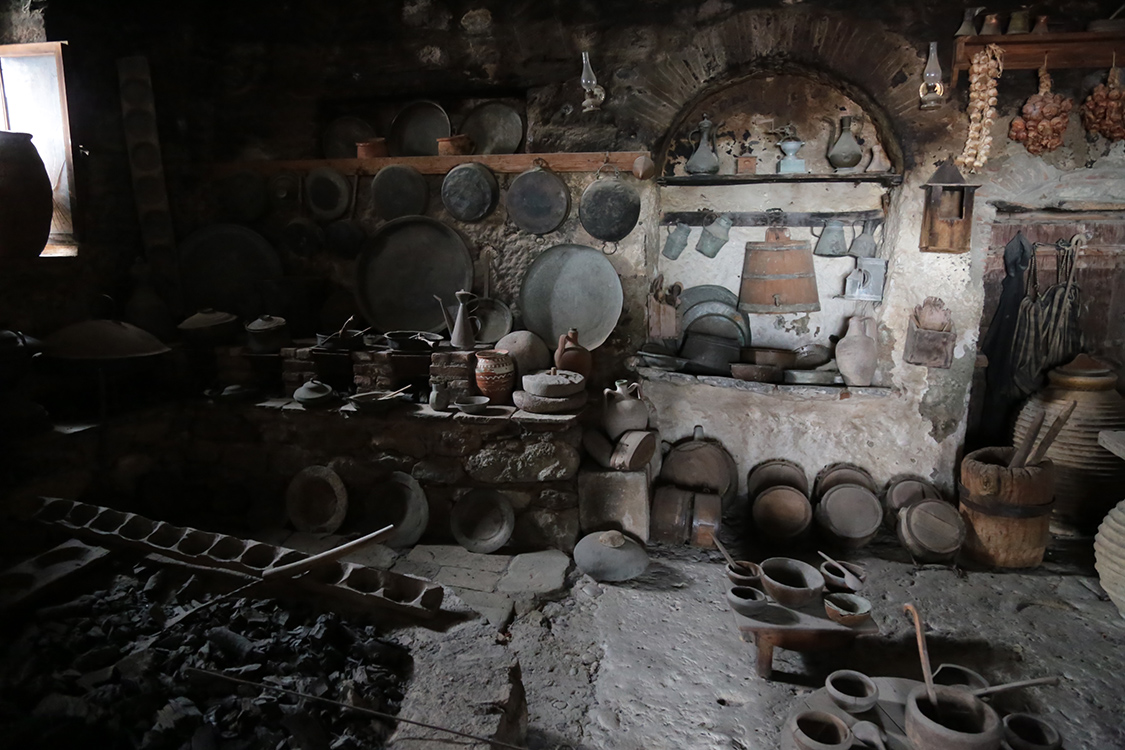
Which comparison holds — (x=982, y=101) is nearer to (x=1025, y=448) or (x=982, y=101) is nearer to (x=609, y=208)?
(x=1025, y=448)

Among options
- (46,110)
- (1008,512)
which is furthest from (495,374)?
(46,110)

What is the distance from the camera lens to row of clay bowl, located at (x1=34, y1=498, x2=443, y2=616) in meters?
2.43

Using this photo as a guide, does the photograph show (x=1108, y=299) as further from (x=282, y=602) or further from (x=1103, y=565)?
(x=282, y=602)

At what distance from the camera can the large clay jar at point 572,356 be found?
12.7ft

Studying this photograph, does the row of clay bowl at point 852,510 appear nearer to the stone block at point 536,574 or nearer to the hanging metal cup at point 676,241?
the stone block at point 536,574

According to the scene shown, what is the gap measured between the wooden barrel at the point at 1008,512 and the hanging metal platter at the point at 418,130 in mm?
3851

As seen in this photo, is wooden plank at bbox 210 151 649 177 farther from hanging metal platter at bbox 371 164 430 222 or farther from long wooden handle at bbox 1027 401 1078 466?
long wooden handle at bbox 1027 401 1078 466

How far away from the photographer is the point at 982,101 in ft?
11.3

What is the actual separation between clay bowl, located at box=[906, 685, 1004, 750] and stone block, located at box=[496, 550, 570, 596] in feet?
5.41

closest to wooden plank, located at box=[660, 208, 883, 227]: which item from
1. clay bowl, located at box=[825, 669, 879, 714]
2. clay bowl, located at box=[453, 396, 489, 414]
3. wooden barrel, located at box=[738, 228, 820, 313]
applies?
wooden barrel, located at box=[738, 228, 820, 313]

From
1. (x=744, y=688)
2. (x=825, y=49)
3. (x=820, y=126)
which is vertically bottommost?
(x=744, y=688)

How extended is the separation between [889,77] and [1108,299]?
1996 millimetres

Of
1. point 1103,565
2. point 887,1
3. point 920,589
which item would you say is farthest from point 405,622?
point 887,1

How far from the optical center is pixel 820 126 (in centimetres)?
421
